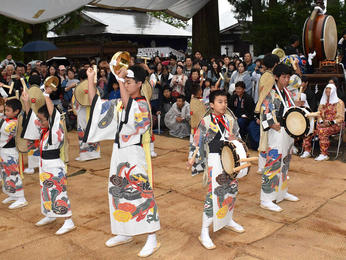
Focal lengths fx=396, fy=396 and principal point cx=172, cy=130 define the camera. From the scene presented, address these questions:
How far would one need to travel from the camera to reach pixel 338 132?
24.8 feet

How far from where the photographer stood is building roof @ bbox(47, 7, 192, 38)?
2329 centimetres

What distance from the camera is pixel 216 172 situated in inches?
160

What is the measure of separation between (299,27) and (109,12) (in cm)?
1592

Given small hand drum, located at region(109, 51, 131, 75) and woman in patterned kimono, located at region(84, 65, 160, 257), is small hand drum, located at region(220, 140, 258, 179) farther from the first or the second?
small hand drum, located at region(109, 51, 131, 75)

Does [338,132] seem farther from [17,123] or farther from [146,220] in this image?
[17,123]

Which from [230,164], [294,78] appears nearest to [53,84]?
[230,164]

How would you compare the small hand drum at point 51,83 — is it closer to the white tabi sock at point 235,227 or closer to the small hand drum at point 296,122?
the white tabi sock at point 235,227

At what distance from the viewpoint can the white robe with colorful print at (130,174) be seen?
12.6 ft

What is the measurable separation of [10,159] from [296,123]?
153 inches

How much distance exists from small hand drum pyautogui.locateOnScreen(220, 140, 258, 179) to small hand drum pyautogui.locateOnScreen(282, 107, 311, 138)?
42.6 inches

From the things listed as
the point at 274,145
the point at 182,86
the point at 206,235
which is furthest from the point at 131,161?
the point at 182,86

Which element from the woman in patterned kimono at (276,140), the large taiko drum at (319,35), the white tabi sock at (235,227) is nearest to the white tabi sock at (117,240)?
the white tabi sock at (235,227)

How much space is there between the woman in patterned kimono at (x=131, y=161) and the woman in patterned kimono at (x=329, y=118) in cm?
446

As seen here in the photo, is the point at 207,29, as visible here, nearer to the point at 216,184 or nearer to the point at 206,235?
the point at 216,184
